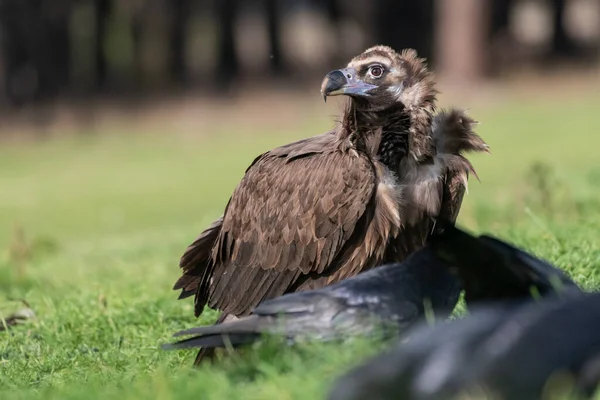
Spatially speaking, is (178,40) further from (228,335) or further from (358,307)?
(358,307)

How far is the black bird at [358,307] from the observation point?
15.7 ft

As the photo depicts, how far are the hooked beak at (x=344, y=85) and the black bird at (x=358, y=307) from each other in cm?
165

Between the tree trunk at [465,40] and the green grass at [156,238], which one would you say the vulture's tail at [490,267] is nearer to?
the green grass at [156,238]

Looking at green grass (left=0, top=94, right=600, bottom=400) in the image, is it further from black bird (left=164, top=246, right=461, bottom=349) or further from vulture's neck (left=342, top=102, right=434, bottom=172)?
vulture's neck (left=342, top=102, right=434, bottom=172)

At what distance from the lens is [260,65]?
3859 centimetres

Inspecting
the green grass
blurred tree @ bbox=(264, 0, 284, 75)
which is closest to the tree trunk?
the green grass

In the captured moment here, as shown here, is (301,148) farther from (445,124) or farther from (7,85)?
(7,85)

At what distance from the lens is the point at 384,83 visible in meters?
6.59

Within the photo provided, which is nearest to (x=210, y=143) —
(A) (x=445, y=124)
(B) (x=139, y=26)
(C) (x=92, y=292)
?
(B) (x=139, y=26)

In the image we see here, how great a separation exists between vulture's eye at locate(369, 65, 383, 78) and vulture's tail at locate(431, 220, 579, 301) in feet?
6.45

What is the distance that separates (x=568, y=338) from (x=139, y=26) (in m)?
36.0

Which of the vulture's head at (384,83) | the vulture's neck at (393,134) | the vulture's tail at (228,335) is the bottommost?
the vulture's tail at (228,335)

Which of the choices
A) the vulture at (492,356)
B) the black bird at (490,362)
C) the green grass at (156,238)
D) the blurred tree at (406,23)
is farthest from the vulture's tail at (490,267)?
the blurred tree at (406,23)

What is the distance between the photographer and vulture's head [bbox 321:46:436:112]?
21.4ft
